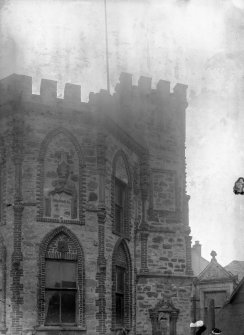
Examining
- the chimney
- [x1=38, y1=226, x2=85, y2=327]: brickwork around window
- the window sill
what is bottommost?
[x1=38, y1=226, x2=85, y2=327]: brickwork around window

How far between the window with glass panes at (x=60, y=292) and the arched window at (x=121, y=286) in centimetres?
177

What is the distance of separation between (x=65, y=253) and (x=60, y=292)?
1296mm

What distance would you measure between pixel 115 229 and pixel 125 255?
1262 millimetres

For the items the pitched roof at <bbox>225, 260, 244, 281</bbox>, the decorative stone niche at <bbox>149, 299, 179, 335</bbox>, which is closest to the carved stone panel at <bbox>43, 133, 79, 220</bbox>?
the decorative stone niche at <bbox>149, 299, 179, 335</bbox>

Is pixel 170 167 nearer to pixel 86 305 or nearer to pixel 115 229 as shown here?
pixel 115 229

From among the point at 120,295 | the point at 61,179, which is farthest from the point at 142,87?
the point at 120,295

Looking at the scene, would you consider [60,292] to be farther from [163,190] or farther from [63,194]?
[163,190]

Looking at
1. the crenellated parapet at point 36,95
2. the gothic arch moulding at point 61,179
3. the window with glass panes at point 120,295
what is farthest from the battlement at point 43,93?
the window with glass panes at point 120,295

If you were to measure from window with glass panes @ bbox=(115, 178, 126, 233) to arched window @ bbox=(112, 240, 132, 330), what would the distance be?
2.11 feet

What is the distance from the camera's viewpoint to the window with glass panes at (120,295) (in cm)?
2659

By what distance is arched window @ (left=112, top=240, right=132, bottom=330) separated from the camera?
86.4ft

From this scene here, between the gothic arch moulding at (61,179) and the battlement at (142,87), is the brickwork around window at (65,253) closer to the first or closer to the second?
the gothic arch moulding at (61,179)

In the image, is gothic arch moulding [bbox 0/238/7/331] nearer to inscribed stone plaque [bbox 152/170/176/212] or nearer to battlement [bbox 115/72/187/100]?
Result: inscribed stone plaque [bbox 152/170/176/212]

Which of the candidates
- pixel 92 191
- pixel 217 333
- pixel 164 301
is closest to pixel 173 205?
pixel 164 301
